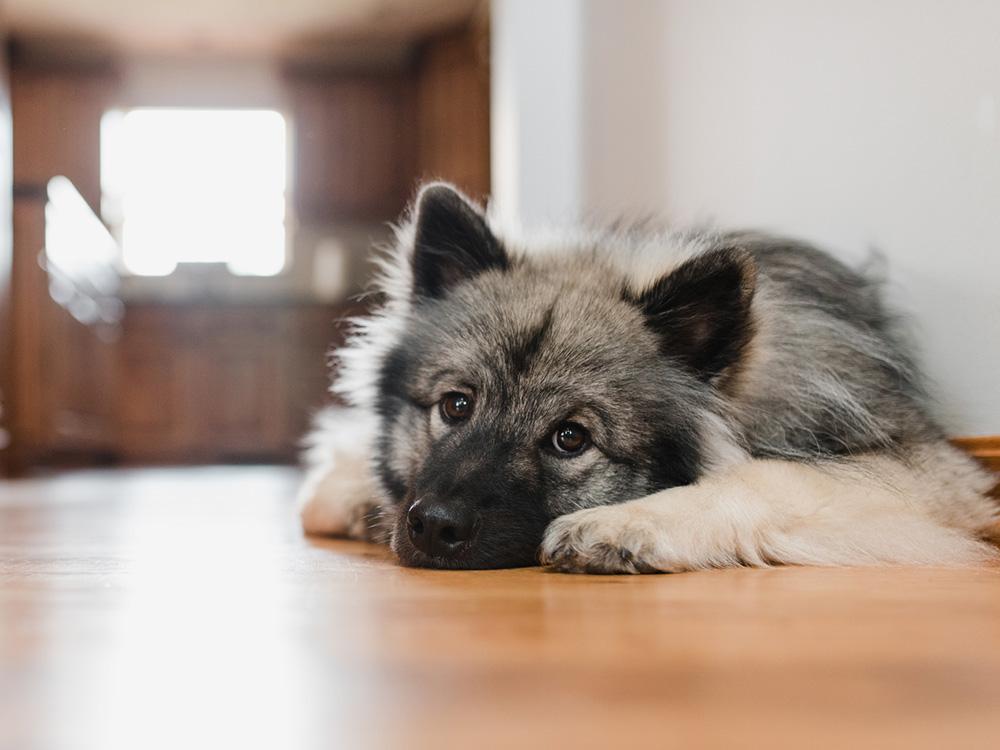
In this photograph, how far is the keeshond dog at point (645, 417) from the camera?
172 cm

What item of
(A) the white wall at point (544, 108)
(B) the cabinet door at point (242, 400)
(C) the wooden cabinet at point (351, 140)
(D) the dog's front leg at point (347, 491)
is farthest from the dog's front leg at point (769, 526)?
(C) the wooden cabinet at point (351, 140)

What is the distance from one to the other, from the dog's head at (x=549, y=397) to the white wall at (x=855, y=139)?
2.29 feet

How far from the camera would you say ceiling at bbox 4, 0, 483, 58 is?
9.41m

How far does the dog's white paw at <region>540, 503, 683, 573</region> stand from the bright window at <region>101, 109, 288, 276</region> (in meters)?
9.74

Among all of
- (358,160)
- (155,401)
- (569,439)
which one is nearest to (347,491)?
(569,439)

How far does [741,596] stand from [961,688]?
0.51 metres

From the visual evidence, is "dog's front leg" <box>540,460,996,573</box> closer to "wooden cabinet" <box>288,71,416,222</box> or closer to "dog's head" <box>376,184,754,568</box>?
"dog's head" <box>376,184,754,568</box>

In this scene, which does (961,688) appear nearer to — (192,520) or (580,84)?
(192,520)

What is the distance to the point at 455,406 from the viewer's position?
76.6 inches

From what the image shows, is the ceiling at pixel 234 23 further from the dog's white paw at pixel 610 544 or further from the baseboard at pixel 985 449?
the dog's white paw at pixel 610 544

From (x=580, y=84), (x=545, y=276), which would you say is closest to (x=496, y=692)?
(x=545, y=276)

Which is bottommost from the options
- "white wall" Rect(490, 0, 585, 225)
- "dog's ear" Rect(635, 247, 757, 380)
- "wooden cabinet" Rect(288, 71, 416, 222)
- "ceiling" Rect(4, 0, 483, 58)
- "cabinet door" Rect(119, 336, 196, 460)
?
"cabinet door" Rect(119, 336, 196, 460)

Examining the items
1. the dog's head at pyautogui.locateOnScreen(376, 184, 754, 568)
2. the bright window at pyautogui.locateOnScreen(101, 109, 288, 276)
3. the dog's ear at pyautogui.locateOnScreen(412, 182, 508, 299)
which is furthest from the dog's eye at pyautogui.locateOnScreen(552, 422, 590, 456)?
the bright window at pyautogui.locateOnScreen(101, 109, 288, 276)

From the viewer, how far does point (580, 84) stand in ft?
14.7
